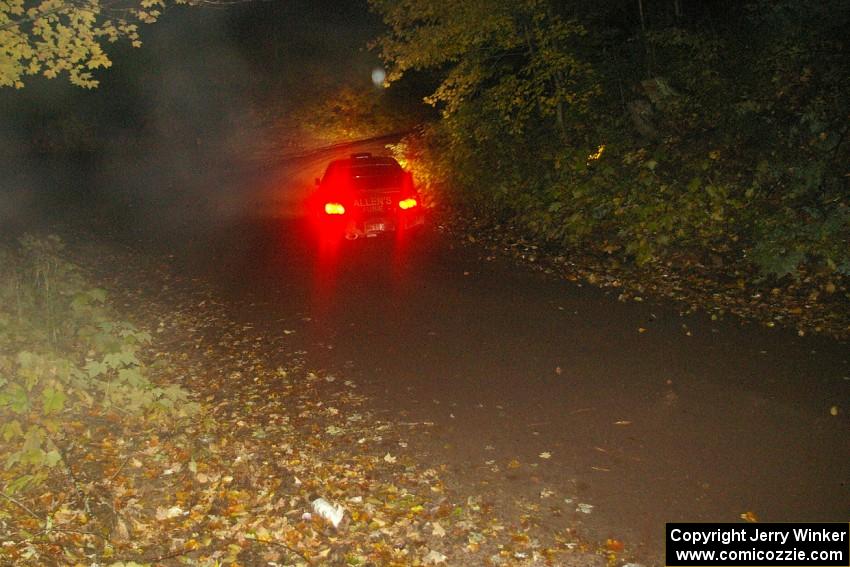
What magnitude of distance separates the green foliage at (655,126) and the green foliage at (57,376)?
7395 mm

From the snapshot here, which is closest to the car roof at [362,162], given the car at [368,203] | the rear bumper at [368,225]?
the car at [368,203]

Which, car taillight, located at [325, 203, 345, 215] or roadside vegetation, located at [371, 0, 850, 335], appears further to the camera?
car taillight, located at [325, 203, 345, 215]

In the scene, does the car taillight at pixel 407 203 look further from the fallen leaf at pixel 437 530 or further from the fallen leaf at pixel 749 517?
the fallen leaf at pixel 749 517

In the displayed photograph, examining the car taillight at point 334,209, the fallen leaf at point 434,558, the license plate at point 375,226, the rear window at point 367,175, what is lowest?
the fallen leaf at point 434,558

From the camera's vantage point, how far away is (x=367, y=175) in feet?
39.6

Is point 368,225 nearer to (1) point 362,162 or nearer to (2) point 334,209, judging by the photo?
(2) point 334,209

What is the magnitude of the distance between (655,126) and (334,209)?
6.57 metres

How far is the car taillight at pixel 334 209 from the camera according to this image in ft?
38.7

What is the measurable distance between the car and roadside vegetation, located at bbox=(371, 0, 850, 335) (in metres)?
1.79

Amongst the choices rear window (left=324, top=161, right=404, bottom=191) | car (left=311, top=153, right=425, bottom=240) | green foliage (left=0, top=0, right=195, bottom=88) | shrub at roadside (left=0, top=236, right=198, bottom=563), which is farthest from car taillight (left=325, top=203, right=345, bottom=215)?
green foliage (left=0, top=0, right=195, bottom=88)

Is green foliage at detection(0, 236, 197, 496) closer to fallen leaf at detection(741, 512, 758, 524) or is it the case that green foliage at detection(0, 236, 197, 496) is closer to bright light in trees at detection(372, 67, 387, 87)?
fallen leaf at detection(741, 512, 758, 524)

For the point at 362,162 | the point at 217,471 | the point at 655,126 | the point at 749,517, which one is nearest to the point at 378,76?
the point at 362,162

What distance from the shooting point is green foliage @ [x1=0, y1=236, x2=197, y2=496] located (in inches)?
206

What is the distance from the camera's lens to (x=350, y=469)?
526 centimetres
